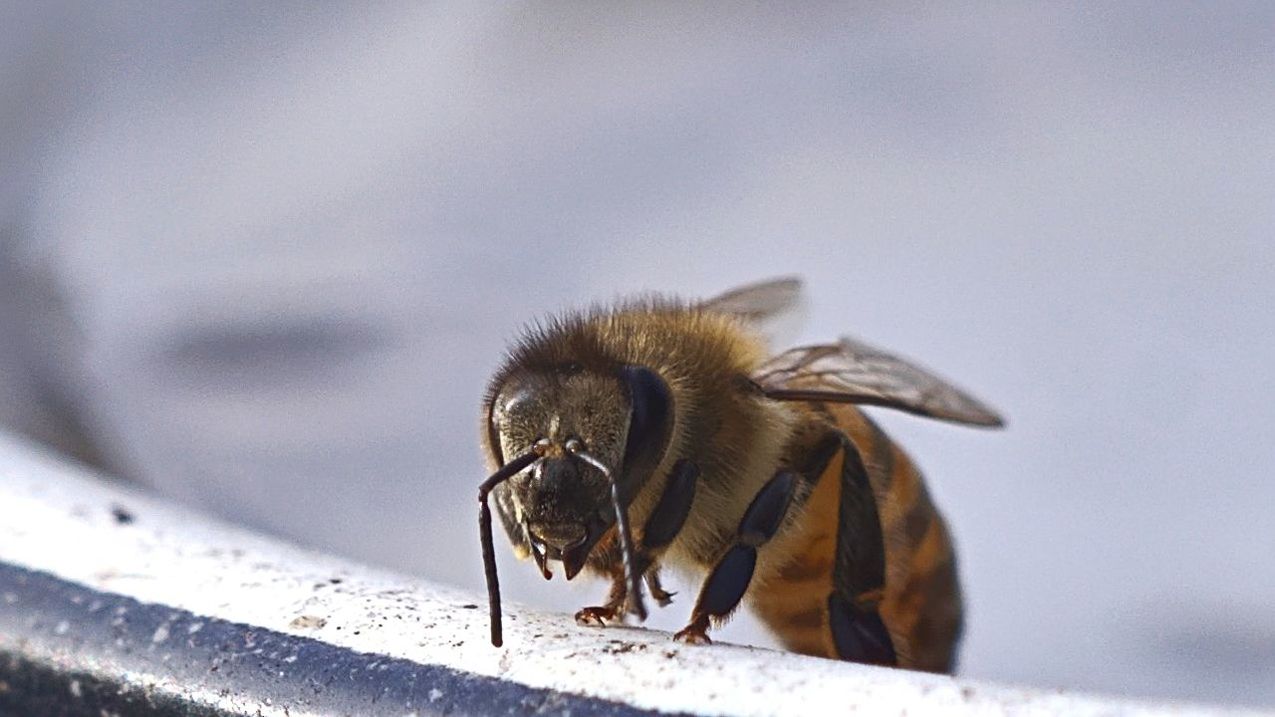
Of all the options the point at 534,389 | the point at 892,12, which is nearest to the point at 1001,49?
the point at 892,12

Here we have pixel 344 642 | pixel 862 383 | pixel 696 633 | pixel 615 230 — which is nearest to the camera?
pixel 344 642

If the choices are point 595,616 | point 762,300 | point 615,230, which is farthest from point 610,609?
point 615,230

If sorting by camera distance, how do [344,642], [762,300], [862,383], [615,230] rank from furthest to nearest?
[615,230] < [762,300] < [862,383] < [344,642]

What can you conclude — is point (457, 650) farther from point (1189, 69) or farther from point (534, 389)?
point (1189, 69)

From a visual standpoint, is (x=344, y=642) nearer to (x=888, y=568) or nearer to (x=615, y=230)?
(x=888, y=568)

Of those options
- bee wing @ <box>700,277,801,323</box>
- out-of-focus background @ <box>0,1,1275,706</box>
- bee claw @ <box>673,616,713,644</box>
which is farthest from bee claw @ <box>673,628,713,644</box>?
out-of-focus background @ <box>0,1,1275,706</box>

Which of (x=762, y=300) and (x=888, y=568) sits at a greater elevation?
(x=762, y=300)
